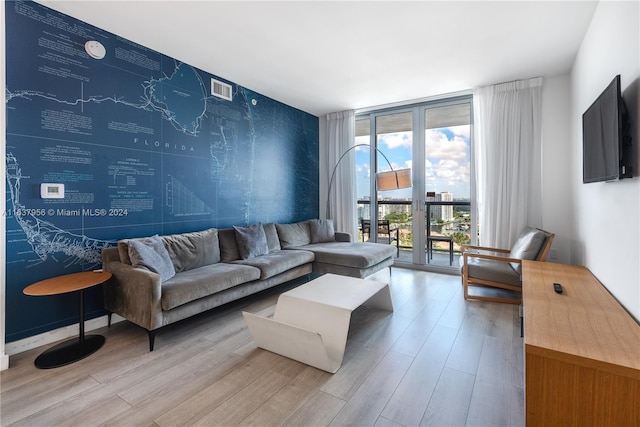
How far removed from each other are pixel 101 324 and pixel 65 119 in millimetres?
1843

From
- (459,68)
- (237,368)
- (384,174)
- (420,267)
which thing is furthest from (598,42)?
(237,368)

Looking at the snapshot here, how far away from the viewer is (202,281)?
2.61m

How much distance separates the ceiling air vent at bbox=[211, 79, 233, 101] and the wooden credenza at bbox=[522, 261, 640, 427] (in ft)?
12.8

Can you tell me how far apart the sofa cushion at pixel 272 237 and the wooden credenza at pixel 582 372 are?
317 centimetres

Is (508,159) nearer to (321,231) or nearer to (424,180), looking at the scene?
(424,180)

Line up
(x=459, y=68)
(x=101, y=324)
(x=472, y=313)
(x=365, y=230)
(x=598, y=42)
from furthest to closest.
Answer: (x=365, y=230), (x=459, y=68), (x=472, y=313), (x=101, y=324), (x=598, y=42)

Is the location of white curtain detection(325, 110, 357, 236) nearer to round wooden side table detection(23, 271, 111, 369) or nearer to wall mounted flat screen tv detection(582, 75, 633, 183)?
wall mounted flat screen tv detection(582, 75, 633, 183)

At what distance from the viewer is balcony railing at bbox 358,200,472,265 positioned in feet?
14.8

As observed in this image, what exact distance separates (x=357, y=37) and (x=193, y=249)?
271cm

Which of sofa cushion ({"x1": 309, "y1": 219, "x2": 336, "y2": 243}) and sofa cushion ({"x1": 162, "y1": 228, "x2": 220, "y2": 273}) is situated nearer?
sofa cushion ({"x1": 162, "y1": 228, "x2": 220, "y2": 273})

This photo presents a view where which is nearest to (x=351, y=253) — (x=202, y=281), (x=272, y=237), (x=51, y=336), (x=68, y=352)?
(x=272, y=237)

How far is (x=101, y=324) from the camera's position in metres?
2.73

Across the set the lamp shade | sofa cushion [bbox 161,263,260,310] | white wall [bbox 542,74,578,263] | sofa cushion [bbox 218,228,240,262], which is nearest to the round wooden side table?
sofa cushion [bbox 161,263,260,310]

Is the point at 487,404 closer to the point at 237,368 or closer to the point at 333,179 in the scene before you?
the point at 237,368
